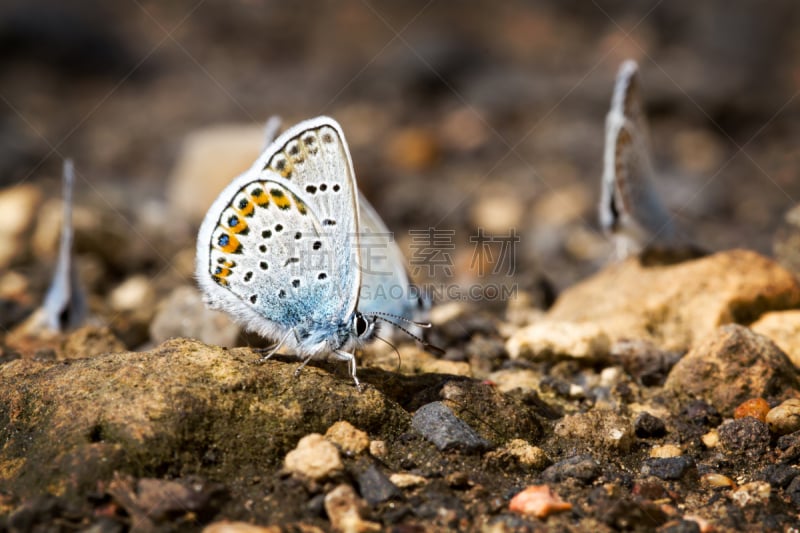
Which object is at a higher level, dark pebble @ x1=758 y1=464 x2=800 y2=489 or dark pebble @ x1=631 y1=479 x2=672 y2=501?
dark pebble @ x1=758 y1=464 x2=800 y2=489

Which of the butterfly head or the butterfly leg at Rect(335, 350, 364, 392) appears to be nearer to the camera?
the butterfly leg at Rect(335, 350, 364, 392)

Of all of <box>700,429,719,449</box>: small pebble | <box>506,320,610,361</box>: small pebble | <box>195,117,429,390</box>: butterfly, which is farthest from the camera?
<box>506,320,610,361</box>: small pebble

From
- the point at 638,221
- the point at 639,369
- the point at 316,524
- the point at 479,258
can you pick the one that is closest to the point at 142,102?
the point at 479,258

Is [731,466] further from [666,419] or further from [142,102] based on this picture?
[142,102]

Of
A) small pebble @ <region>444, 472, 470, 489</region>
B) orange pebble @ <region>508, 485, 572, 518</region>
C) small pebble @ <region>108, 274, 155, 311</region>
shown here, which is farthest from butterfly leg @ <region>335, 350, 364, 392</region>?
small pebble @ <region>108, 274, 155, 311</region>

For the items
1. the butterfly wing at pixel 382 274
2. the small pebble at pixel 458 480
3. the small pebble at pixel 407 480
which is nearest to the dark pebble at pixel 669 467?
the small pebble at pixel 458 480

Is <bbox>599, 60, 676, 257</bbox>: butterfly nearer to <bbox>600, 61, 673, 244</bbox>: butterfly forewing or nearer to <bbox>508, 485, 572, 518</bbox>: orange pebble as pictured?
<bbox>600, 61, 673, 244</bbox>: butterfly forewing

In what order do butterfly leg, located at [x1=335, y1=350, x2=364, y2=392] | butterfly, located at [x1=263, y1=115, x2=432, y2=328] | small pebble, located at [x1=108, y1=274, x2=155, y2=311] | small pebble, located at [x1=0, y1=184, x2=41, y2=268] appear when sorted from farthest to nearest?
small pebble, located at [x1=0, y1=184, x2=41, y2=268]
small pebble, located at [x1=108, y1=274, x2=155, y2=311]
butterfly, located at [x1=263, y1=115, x2=432, y2=328]
butterfly leg, located at [x1=335, y1=350, x2=364, y2=392]

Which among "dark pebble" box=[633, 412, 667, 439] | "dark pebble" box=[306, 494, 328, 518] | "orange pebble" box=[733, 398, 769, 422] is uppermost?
"orange pebble" box=[733, 398, 769, 422]
